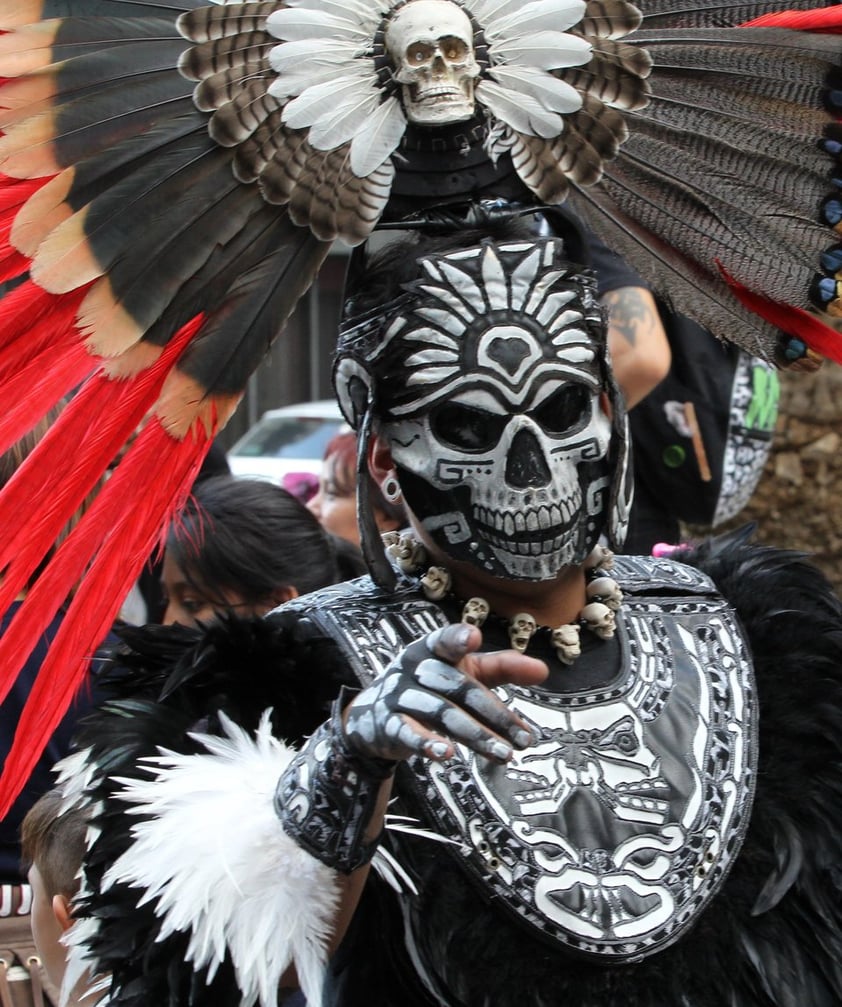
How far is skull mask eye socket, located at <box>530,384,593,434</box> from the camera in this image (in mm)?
2170

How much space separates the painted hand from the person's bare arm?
1.95 meters

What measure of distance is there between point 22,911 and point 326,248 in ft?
4.60

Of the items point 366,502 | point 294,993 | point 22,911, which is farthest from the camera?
point 22,911

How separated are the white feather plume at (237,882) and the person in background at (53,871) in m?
0.43

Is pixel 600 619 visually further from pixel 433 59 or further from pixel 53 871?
pixel 53 871

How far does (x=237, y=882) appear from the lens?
74.0 inches

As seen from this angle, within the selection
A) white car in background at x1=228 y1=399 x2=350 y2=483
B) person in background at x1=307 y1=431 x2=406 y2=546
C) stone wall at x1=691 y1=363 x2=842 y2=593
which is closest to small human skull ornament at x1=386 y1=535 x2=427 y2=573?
person in background at x1=307 y1=431 x2=406 y2=546

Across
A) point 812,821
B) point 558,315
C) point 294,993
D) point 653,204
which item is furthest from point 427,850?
point 653,204

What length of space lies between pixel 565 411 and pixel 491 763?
1.74 feet

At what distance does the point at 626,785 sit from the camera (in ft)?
7.11

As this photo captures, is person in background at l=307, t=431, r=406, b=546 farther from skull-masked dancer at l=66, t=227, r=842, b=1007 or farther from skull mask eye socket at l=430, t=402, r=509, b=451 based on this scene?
skull mask eye socket at l=430, t=402, r=509, b=451

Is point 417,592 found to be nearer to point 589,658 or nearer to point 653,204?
point 589,658

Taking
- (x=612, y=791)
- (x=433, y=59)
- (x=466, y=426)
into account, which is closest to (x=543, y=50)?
(x=433, y=59)

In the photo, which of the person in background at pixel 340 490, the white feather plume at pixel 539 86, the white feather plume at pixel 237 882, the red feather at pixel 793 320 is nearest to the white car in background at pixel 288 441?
the person in background at pixel 340 490
